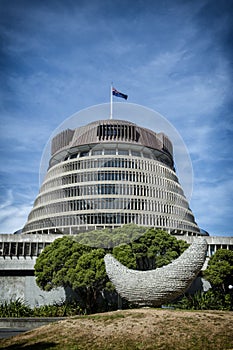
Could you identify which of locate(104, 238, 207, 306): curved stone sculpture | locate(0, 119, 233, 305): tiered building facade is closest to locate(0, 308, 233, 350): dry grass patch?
locate(104, 238, 207, 306): curved stone sculpture

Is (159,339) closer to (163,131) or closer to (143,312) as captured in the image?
(143,312)

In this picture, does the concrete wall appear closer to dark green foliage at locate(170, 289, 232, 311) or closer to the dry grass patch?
dark green foliage at locate(170, 289, 232, 311)

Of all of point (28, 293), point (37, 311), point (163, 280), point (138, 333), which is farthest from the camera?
point (28, 293)

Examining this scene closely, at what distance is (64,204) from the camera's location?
73.8 meters

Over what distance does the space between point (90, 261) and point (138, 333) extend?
73.7 feet

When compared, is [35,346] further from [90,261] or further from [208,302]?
[208,302]

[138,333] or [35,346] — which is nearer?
[35,346]

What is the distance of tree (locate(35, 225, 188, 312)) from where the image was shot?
40.5m

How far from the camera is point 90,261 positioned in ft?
134

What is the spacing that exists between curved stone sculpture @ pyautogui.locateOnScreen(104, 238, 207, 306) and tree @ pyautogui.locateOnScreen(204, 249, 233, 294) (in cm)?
2602

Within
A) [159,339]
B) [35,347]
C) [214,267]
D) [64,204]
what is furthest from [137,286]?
[64,204]

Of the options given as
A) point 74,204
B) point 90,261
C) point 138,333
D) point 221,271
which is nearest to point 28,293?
point 90,261

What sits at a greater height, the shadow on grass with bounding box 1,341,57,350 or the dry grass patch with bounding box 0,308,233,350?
the dry grass patch with bounding box 0,308,233,350

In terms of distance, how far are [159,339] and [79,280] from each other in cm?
2341
